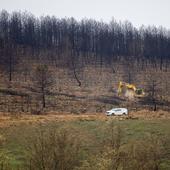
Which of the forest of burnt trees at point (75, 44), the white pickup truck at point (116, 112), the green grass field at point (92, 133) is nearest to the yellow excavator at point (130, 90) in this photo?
the forest of burnt trees at point (75, 44)

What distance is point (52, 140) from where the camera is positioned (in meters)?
20.8

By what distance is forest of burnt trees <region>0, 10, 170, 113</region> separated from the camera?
96188mm

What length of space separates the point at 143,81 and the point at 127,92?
55.3 feet

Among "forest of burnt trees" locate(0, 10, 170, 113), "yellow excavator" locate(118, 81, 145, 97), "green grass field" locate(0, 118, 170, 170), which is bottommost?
"green grass field" locate(0, 118, 170, 170)

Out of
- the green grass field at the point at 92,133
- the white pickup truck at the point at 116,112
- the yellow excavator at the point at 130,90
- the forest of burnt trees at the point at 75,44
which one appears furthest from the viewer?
the forest of burnt trees at the point at 75,44

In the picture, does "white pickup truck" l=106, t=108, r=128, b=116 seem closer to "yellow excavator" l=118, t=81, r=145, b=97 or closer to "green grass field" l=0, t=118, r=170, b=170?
"green grass field" l=0, t=118, r=170, b=170

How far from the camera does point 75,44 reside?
11069 cm

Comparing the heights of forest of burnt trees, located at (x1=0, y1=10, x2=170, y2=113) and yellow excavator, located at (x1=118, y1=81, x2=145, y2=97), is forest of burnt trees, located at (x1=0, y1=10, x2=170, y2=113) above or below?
above

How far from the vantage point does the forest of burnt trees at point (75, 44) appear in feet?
316

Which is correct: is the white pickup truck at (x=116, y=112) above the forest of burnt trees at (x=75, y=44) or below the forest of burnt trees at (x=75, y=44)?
below

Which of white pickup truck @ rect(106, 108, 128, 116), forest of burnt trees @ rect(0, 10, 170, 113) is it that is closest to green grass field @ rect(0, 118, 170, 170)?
white pickup truck @ rect(106, 108, 128, 116)

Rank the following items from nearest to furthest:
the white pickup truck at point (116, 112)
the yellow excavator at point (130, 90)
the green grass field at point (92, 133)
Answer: the green grass field at point (92, 133) → the white pickup truck at point (116, 112) → the yellow excavator at point (130, 90)

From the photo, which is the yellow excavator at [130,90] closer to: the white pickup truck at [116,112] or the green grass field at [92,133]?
the white pickup truck at [116,112]

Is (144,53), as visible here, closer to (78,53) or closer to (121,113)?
(78,53)
